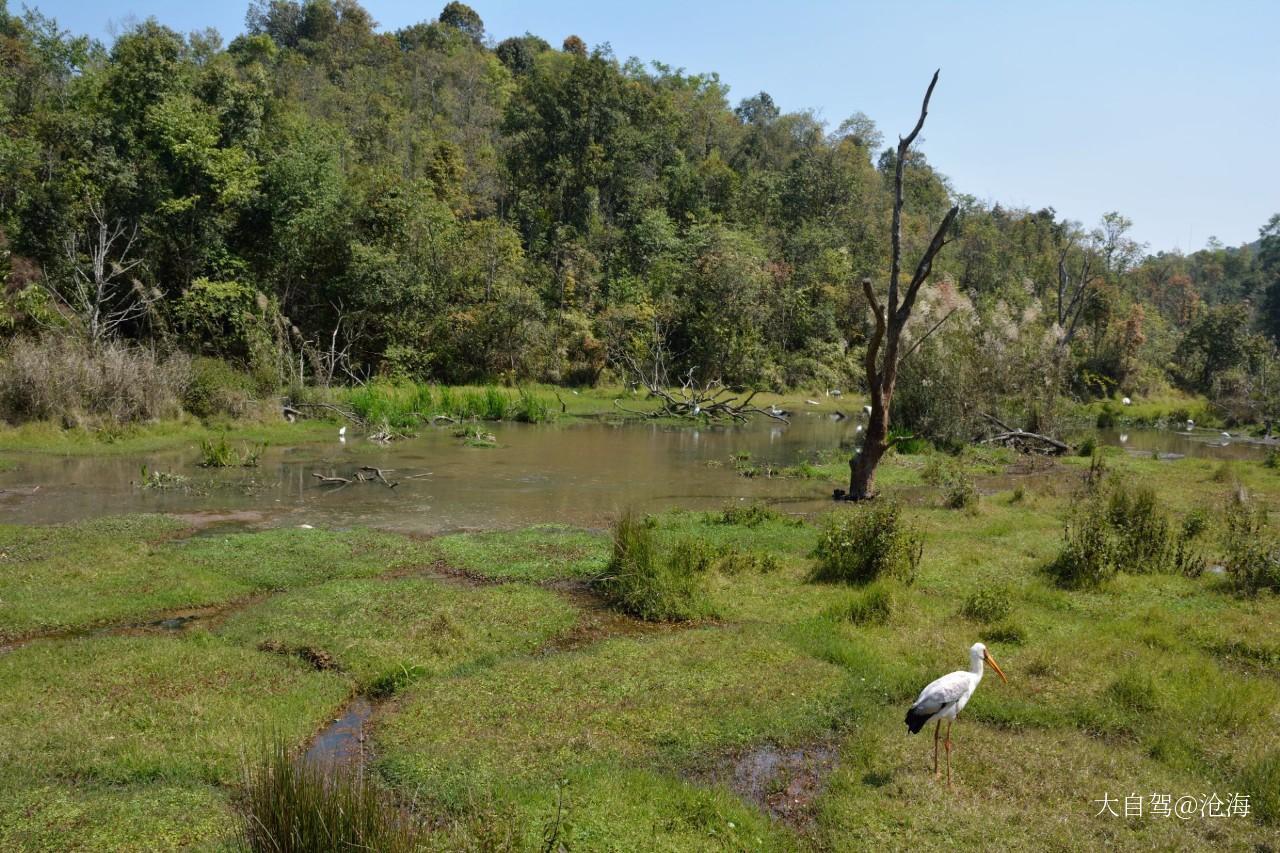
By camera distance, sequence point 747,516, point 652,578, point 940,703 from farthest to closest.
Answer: point 747,516 → point 652,578 → point 940,703

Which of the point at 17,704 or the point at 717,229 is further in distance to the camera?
the point at 717,229

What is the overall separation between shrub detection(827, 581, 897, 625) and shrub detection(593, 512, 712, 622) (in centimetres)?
164

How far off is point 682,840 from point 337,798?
8.19 feet

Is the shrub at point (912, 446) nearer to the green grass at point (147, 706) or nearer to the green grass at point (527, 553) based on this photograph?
the green grass at point (527, 553)

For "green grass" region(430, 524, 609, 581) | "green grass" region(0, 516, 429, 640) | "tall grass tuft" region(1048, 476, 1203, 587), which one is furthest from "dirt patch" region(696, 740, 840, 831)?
"green grass" region(0, 516, 429, 640)

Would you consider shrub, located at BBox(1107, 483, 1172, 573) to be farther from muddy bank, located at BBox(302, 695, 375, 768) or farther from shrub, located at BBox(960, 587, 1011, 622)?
muddy bank, located at BBox(302, 695, 375, 768)

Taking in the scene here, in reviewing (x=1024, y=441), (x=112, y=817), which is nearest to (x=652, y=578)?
(x=112, y=817)

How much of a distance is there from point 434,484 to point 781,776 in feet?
46.7

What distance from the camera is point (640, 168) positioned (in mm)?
51156

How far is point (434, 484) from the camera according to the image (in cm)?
1955

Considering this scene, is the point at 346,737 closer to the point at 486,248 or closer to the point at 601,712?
the point at 601,712

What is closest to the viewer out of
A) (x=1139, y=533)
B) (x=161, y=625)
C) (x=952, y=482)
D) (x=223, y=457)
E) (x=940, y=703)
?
(x=940, y=703)

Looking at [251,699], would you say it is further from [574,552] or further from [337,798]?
[574,552]

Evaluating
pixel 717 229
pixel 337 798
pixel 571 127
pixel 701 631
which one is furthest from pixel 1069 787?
pixel 571 127
